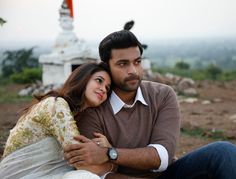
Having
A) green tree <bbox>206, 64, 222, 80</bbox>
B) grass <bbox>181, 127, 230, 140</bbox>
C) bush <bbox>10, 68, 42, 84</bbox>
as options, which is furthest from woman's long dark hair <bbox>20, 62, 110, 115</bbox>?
green tree <bbox>206, 64, 222, 80</bbox>

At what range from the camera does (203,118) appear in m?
9.05

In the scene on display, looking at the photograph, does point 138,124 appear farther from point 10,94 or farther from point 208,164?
point 10,94

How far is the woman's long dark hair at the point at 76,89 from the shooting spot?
318 cm

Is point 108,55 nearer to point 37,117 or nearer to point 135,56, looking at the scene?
point 135,56

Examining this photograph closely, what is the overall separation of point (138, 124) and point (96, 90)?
38cm

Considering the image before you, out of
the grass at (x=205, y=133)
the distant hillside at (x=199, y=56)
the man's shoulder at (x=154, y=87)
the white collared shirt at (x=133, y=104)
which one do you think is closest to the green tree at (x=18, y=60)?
the distant hillside at (x=199, y=56)

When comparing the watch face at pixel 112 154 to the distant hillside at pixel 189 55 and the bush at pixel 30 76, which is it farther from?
the distant hillside at pixel 189 55

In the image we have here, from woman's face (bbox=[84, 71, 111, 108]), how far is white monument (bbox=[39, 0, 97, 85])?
787 centimetres

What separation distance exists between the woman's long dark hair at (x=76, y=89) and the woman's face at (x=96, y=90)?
3cm

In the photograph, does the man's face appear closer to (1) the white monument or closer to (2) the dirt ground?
(2) the dirt ground

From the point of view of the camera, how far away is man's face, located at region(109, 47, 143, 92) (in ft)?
10.9

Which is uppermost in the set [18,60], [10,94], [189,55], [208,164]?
[208,164]

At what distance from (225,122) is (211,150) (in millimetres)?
5577

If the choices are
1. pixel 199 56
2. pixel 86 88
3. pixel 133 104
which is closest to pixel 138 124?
pixel 133 104
